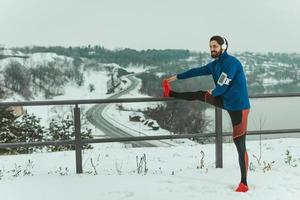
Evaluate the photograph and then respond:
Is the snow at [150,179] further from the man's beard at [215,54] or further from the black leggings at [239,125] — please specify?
the man's beard at [215,54]

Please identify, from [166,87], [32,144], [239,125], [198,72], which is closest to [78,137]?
[32,144]

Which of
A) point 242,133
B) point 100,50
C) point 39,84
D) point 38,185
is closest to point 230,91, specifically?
point 242,133

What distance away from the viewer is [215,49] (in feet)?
17.5

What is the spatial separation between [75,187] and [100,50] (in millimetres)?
66182

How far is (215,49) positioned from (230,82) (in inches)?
16.6

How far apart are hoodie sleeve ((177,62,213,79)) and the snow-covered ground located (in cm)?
134

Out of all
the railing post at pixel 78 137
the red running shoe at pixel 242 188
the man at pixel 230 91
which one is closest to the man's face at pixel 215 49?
the man at pixel 230 91

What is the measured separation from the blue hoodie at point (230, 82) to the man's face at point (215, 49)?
5 centimetres

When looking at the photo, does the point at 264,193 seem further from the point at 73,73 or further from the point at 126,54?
the point at 73,73

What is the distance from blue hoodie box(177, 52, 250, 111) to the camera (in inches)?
205

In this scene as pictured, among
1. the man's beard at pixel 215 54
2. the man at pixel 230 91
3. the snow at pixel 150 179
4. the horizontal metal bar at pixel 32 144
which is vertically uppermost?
the man's beard at pixel 215 54

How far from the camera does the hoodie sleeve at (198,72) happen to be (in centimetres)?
571

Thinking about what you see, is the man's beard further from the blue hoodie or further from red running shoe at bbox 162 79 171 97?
red running shoe at bbox 162 79 171 97

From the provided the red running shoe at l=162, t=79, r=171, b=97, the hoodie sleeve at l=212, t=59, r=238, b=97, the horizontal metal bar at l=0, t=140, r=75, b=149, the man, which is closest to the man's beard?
the man
